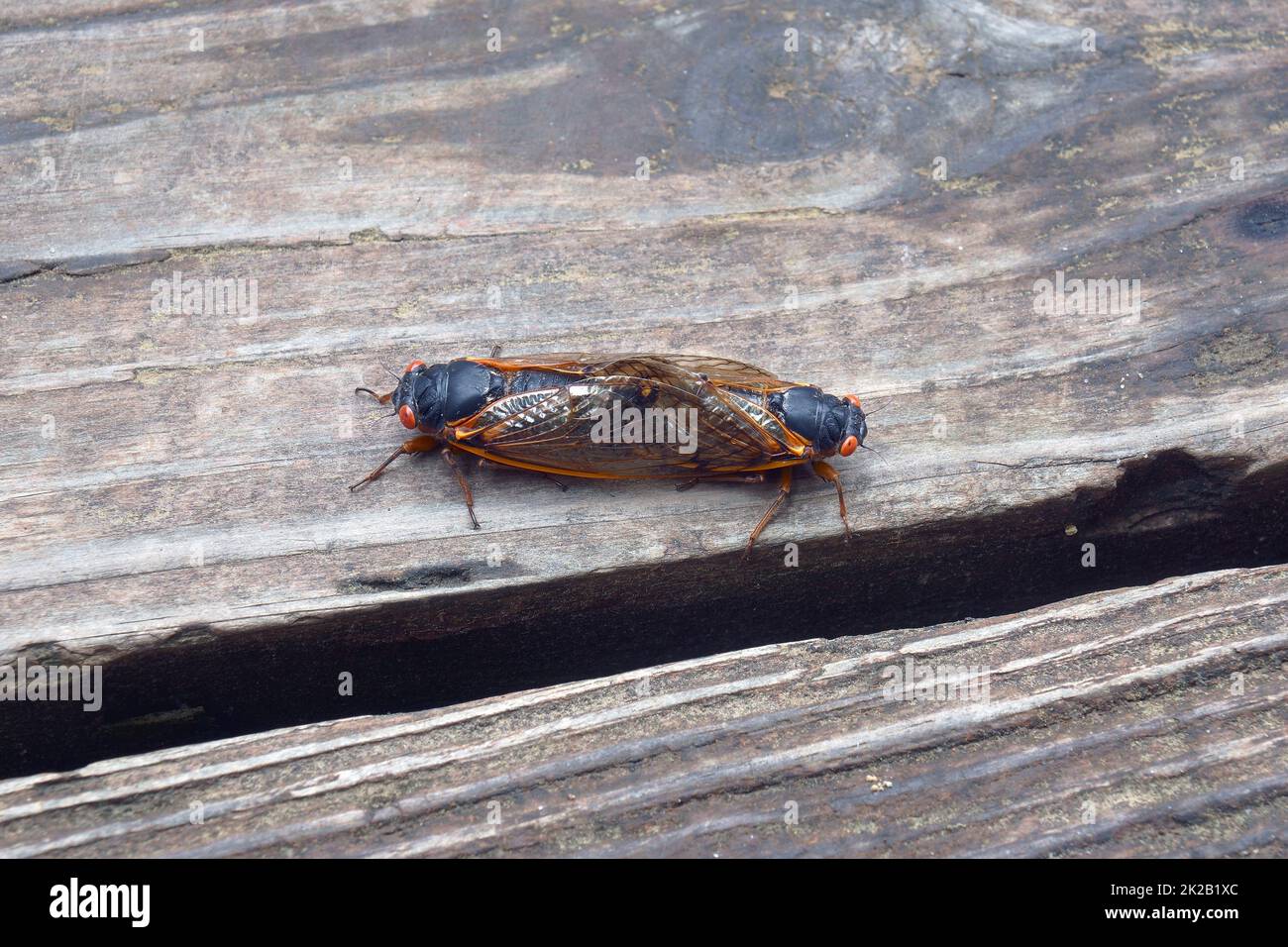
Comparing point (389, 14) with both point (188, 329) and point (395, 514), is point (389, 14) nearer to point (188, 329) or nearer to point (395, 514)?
point (188, 329)

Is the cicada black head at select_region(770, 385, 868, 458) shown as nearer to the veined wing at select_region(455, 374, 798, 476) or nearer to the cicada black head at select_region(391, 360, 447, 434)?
the veined wing at select_region(455, 374, 798, 476)

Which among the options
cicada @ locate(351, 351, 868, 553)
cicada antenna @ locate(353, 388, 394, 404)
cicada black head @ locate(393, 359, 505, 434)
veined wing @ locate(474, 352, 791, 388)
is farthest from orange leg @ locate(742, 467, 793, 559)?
cicada antenna @ locate(353, 388, 394, 404)

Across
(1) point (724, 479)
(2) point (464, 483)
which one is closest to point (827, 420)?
(1) point (724, 479)

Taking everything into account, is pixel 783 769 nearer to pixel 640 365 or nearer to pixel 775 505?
pixel 775 505

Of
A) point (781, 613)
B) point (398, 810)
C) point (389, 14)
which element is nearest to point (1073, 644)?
point (781, 613)

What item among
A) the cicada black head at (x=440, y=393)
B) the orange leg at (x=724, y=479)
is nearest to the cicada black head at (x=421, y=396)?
the cicada black head at (x=440, y=393)

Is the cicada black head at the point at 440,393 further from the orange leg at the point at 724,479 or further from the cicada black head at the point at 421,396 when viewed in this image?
the orange leg at the point at 724,479
